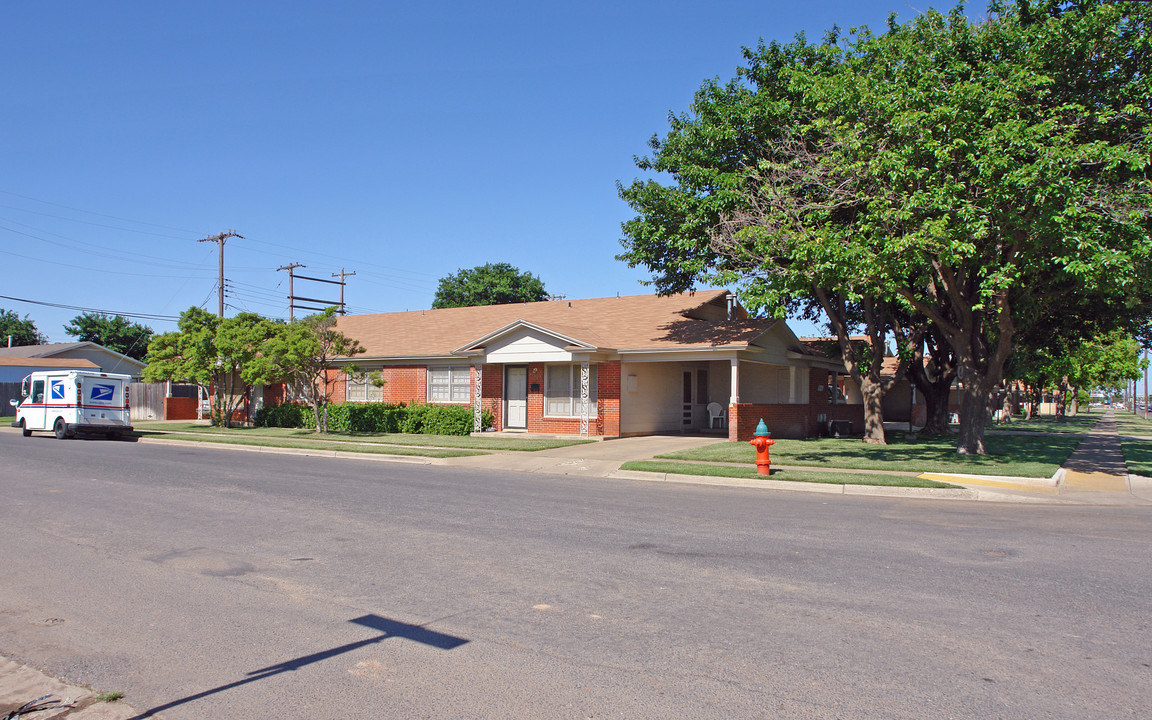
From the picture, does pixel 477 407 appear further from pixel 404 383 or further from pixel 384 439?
pixel 404 383

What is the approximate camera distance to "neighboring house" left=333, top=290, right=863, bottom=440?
24391 mm

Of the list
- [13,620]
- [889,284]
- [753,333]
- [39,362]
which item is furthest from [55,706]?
[39,362]

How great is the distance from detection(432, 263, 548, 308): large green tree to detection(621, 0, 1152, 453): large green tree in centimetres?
3617

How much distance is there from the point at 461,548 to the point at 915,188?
1122 centimetres

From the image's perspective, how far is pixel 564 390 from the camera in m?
26.0

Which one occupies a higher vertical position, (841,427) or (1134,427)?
(841,427)

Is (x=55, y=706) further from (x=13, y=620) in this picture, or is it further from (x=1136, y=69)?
(x=1136, y=69)

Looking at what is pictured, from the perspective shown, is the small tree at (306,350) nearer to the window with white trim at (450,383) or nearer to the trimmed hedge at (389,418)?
the trimmed hedge at (389,418)

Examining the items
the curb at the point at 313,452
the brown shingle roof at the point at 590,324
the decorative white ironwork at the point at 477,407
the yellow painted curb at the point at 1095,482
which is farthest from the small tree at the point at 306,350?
the yellow painted curb at the point at 1095,482

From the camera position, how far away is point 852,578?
23.6 feet

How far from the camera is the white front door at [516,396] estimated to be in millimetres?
26906

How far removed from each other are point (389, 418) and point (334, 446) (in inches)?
249

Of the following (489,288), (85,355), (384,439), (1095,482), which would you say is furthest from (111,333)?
(1095,482)

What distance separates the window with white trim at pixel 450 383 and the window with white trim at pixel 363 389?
2.29 meters
